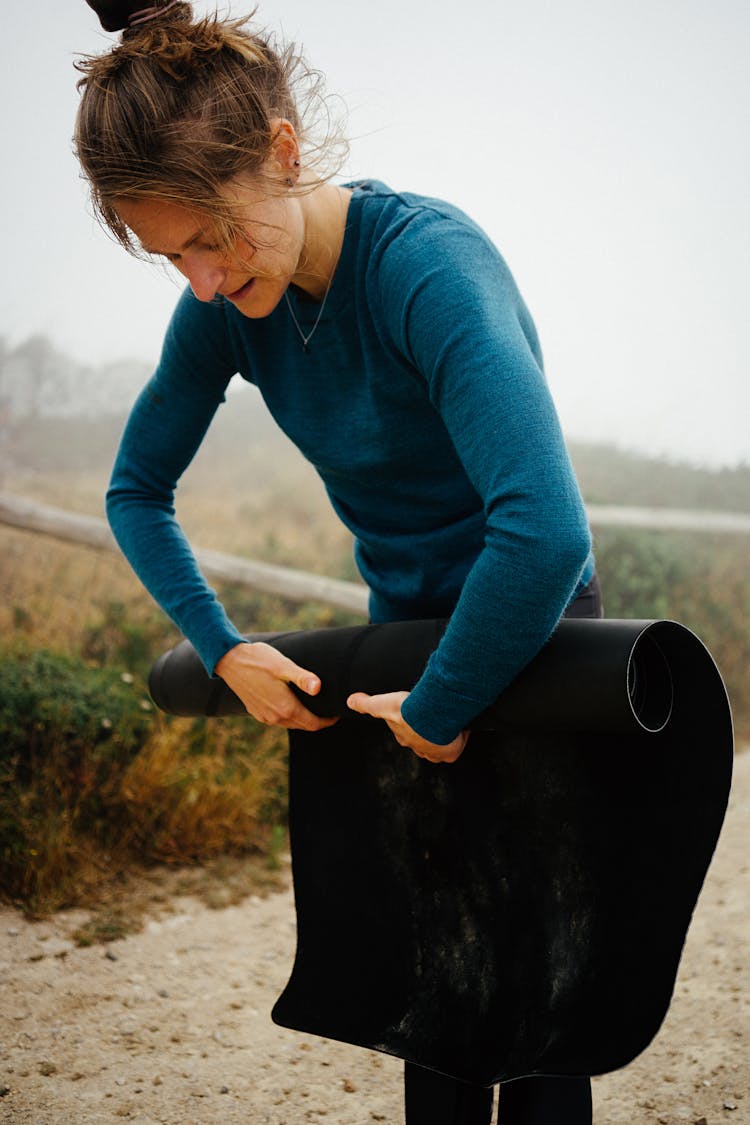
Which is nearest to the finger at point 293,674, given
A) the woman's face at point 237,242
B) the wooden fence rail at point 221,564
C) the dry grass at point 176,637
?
the woman's face at point 237,242

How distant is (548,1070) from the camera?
4.48 ft

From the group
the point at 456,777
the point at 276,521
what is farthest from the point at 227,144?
the point at 276,521

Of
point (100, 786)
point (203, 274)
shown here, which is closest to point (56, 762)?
point (100, 786)

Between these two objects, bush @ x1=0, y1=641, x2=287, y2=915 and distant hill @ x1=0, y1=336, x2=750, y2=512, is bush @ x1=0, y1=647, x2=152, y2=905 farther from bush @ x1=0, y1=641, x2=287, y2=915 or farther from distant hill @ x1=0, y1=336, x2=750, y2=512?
distant hill @ x1=0, y1=336, x2=750, y2=512

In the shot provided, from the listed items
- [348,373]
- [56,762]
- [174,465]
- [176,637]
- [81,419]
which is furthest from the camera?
[81,419]

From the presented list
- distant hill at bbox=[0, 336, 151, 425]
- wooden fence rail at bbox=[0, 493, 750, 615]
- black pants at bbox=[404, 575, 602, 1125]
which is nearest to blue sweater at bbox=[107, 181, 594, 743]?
black pants at bbox=[404, 575, 602, 1125]

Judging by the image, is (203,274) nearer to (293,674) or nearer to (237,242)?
(237,242)

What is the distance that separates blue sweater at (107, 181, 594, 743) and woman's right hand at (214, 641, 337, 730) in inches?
1.3

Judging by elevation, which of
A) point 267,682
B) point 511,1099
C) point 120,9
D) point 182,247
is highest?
point 120,9

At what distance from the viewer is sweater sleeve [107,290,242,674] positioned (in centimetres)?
163

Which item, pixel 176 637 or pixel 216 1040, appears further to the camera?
pixel 176 637

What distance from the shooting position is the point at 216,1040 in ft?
9.14

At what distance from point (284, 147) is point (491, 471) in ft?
1.78

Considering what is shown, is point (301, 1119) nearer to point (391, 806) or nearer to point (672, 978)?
point (391, 806)
